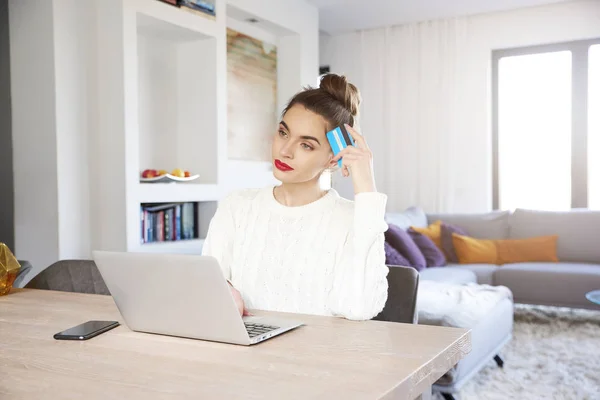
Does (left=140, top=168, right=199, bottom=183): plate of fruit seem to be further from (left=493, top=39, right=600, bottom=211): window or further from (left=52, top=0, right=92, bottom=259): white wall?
(left=493, top=39, right=600, bottom=211): window

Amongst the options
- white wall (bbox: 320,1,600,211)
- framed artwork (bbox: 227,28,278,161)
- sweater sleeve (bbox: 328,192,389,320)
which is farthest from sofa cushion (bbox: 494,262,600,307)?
sweater sleeve (bbox: 328,192,389,320)

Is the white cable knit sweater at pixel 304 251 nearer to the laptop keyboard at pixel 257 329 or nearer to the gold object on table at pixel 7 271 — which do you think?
the laptop keyboard at pixel 257 329

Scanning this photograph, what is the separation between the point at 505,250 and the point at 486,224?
37 cm

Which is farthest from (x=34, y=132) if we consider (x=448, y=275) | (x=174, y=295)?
(x=174, y=295)

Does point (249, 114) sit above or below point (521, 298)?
above

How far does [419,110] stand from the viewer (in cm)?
646

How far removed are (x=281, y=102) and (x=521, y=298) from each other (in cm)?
262

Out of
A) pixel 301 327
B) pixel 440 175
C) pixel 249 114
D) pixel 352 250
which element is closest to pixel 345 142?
pixel 352 250

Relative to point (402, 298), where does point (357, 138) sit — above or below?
above

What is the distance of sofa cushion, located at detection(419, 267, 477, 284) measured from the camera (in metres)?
4.21

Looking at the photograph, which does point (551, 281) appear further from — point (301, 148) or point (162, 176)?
point (301, 148)

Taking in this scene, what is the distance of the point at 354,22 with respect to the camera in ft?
21.0

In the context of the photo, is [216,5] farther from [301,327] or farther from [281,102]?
[301,327]

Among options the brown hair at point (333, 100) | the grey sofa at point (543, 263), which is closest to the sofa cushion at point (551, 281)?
the grey sofa at point (543, 263)
